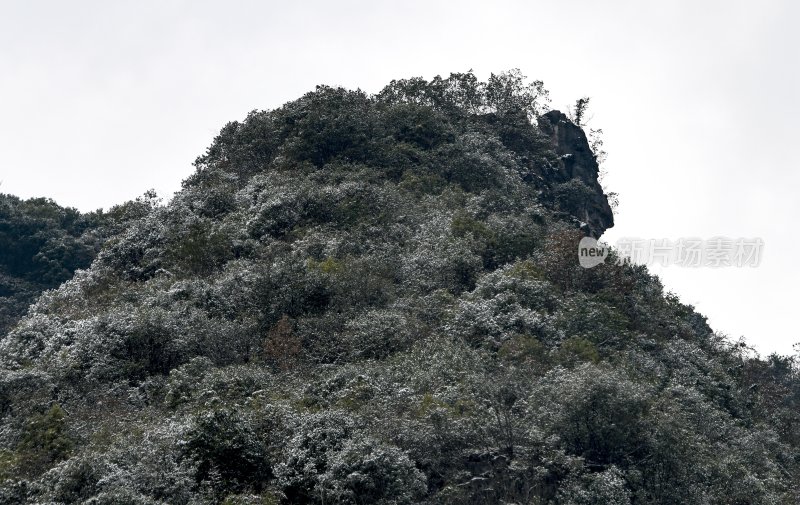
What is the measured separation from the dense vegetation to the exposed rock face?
17.1ft

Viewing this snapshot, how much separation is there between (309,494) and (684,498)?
7.61m

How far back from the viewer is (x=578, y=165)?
48219mm

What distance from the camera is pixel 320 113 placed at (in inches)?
1554

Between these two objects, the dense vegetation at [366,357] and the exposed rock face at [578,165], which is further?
the exposed rock face at [578,165]

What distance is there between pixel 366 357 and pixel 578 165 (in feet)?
83.0

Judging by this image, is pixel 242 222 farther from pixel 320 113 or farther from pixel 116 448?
pixel 116 448

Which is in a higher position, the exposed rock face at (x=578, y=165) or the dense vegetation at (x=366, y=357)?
the exposed rock face at (x=578, y=165)

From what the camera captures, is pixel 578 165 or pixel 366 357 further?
pixel 578 165

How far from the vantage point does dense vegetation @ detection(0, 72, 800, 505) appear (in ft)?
64.6

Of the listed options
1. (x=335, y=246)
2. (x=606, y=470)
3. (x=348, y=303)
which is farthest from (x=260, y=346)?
(x=606, y=470)

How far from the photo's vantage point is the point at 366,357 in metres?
25.3

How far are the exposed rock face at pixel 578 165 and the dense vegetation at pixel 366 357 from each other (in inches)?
205

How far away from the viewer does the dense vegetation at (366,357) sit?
19.7m

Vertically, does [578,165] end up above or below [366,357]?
above
